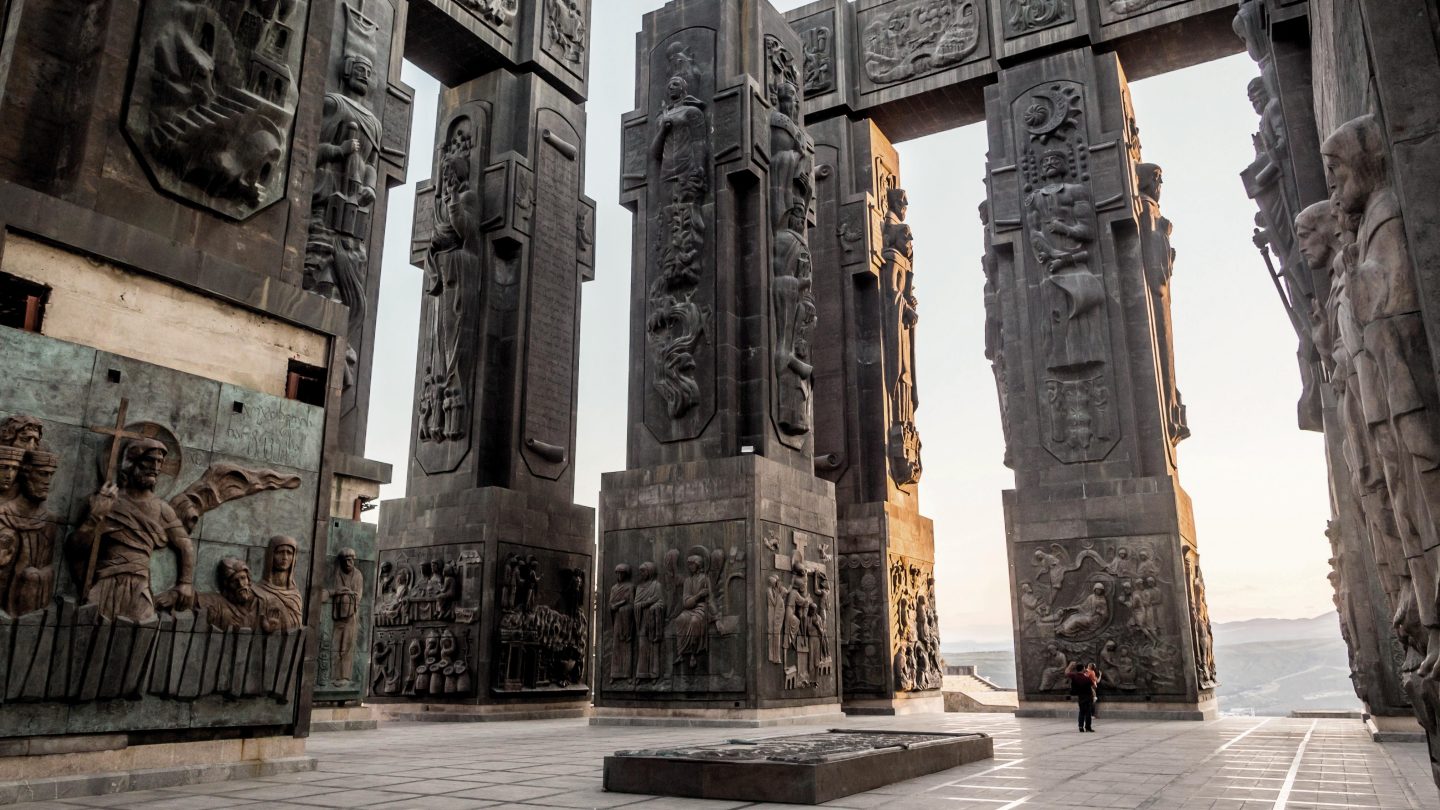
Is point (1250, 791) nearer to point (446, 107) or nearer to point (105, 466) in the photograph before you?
point (105, 466)

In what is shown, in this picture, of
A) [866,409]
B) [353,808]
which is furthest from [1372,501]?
[866,409]

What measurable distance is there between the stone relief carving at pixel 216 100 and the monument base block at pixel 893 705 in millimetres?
14732

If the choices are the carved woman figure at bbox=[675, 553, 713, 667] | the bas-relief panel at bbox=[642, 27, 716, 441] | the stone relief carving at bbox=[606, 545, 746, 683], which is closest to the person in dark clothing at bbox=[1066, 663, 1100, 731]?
the stone relief carving at bbox=[606, 545, 746, 683]

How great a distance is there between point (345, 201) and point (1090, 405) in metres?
13.9

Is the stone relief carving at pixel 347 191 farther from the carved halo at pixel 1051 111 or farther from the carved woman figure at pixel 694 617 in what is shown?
the carved halo at pixel 1051 111

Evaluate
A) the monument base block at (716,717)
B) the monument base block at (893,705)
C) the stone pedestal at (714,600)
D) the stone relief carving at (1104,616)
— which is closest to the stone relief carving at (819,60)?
the stone pedestal at (714,600)

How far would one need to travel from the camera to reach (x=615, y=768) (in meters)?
6.87

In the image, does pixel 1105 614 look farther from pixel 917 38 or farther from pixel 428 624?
pixel 917 38

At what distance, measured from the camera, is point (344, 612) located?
1349 cm

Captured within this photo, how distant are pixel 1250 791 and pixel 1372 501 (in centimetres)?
238

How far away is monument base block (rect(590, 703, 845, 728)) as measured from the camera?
13.9 m

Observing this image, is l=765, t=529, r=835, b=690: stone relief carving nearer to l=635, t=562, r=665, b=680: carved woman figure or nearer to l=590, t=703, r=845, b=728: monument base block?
l=590, t=703, r=845, b=728: monument base block

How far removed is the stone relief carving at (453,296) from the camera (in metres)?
18.8

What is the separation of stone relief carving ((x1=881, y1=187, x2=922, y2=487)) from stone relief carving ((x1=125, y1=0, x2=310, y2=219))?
14.8m
